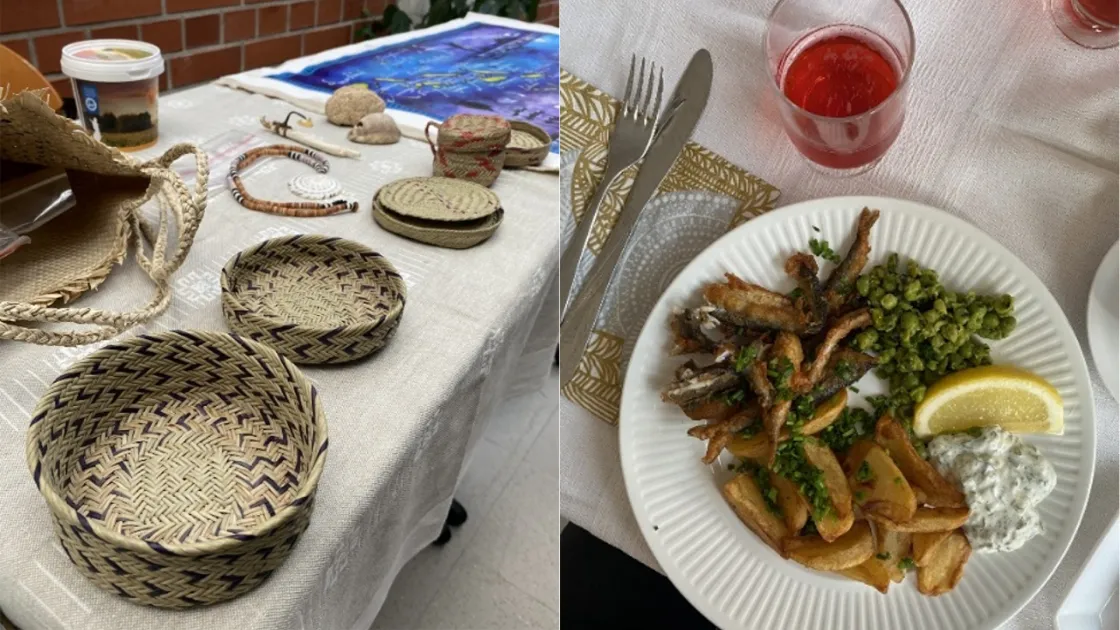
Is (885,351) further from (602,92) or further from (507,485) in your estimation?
(507,485)

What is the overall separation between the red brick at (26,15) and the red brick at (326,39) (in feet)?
2.46

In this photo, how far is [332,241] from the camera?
2.66 ft

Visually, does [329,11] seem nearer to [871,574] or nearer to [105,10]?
[105,10]

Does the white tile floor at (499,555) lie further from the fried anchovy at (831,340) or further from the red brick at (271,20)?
the red brick at (271,20)

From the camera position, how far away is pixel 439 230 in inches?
35.4

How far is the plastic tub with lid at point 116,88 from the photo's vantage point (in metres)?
0.96

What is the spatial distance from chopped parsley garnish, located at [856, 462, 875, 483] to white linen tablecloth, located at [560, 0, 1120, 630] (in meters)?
0.23

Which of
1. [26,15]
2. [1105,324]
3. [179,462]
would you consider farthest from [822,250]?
[26,15]

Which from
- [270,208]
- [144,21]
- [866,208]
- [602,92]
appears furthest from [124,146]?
[866,208]

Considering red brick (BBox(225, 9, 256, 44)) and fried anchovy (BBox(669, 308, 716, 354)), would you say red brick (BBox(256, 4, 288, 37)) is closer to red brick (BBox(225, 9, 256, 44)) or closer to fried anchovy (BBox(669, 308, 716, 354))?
red brick (BBox(225, 9, 256, 44))

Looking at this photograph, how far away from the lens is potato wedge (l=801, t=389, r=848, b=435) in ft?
2.38

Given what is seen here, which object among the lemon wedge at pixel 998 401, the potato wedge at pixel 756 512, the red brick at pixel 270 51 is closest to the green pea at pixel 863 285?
the lemon wedge at pixel 998 401

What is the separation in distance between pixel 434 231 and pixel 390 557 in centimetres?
36

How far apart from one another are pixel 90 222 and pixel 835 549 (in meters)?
0.84
